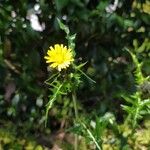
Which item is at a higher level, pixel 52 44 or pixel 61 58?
pixel 52 44

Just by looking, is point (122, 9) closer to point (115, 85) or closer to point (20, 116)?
point (115, 85)

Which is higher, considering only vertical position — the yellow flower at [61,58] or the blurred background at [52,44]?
the blurred background at [52,44]

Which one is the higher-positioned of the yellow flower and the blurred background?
the blurred background

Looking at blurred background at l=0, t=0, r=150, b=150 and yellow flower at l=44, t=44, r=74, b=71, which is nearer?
yellow flower at l=44, t=44, r=74, b=71

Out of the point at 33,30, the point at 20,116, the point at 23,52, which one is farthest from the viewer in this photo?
the point at 20,116

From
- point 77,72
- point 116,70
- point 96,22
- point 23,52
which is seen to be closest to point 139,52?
point 116,70

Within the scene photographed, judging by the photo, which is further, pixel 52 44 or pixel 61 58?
pixel 52 44

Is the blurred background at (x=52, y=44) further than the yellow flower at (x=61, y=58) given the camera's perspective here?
Yes

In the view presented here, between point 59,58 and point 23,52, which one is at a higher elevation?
point 23,52
